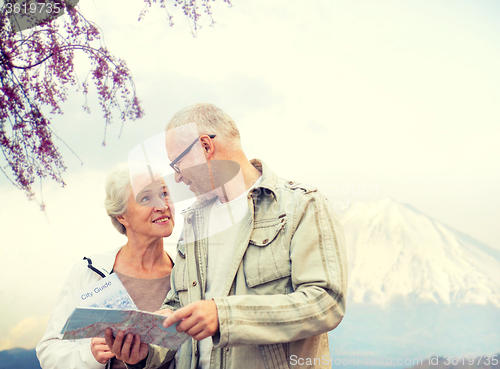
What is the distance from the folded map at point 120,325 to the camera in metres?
0.96

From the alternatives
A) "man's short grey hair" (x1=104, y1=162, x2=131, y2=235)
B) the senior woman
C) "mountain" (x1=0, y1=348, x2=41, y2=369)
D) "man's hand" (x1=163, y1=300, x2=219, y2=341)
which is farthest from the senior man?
"mountain" (x1=0, y1=348, x2=41, y2=369)

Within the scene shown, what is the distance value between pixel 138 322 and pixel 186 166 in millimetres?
551

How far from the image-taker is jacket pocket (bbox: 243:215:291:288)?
112cm

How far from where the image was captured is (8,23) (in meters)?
2.43

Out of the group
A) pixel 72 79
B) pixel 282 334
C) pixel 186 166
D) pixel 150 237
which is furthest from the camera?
pixel 72 79

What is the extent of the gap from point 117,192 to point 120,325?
2.86ft

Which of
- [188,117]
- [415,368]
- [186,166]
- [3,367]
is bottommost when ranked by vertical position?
[415,368]

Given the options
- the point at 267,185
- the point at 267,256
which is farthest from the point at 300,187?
the point at 267,256

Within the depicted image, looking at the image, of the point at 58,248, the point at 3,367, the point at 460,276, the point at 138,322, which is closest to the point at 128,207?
the point at 138,322

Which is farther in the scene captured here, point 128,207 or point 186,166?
point 128,207

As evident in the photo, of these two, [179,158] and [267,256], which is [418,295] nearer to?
[267,256]

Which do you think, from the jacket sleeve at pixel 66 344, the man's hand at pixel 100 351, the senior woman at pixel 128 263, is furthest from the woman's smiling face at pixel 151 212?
the man's hand at pixel 100 351

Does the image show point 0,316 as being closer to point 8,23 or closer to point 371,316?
point 8,23

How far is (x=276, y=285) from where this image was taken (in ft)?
3.71
